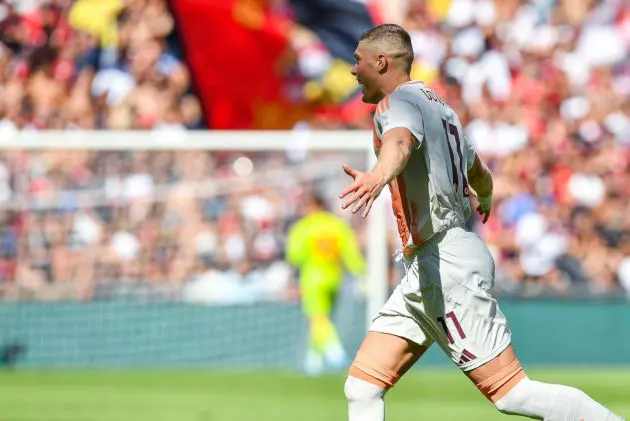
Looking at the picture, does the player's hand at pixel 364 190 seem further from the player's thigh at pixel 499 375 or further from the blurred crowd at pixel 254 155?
the blurred crowd at pixel 254 155

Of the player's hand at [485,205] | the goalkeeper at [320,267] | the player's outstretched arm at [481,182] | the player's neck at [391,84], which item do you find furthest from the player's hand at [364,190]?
the goalkeeper at [320,267]

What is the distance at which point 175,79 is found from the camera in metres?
18.8

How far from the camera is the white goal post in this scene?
15.8m

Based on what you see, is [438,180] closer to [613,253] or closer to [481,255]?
[481,255]

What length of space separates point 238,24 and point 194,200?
15.1ft

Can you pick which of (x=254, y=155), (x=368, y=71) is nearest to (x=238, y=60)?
(x=254, y=155)

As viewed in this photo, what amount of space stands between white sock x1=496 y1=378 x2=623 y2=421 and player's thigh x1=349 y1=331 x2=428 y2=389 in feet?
1.71

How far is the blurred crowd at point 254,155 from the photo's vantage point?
635 inches

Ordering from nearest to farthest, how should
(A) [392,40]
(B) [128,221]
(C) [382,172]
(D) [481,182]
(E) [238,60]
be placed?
(C) [382,172] → (A) [392,40] → (D) [481,182] → (B) [128,221] → (E) [238,60]

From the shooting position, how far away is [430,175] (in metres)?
5.56

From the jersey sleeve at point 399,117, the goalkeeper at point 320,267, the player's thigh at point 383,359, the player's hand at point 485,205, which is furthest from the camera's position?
the goalkeeper at point 320,267

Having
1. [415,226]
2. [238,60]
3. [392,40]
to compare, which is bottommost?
[415,226]

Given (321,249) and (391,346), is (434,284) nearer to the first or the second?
(391,346)

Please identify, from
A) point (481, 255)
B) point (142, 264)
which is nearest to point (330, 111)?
point (142, 264)
